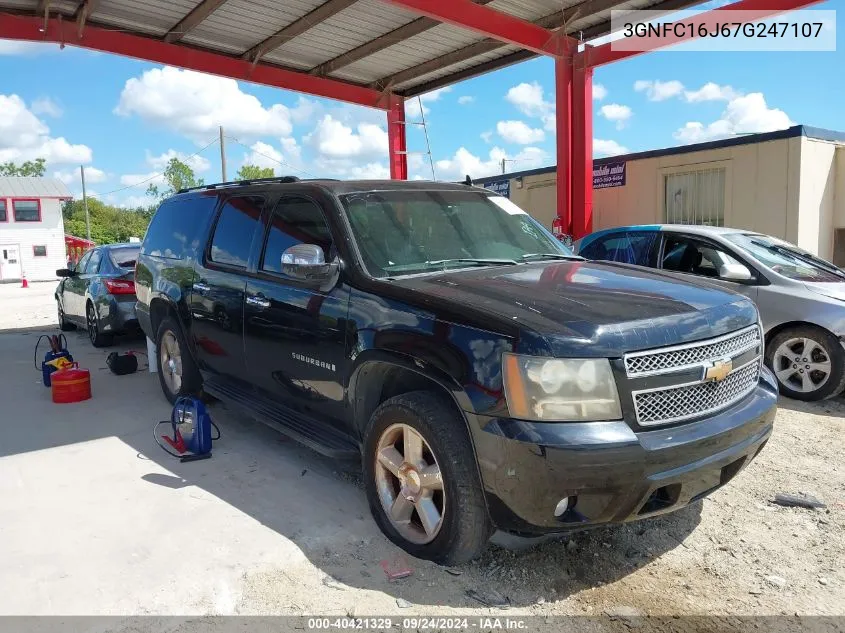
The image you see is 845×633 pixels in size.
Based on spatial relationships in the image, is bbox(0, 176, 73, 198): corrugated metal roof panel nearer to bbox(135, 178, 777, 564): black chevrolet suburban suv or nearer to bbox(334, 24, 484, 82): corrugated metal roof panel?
bbox(334, 24, 484, 82): corrugated metal roof panel

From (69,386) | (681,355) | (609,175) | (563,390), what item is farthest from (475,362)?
(609,175)

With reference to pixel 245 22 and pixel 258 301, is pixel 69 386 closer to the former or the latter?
pixel 258 301

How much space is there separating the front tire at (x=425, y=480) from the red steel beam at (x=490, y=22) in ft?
24.3

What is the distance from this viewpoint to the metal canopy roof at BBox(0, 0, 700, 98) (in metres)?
10.5

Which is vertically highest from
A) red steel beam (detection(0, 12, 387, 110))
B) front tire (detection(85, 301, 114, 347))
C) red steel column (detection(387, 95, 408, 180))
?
red steel beam (detection(0, 12, 387, 110))

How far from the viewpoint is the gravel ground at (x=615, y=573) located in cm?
295

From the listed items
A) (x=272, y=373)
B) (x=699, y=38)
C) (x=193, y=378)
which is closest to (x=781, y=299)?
(x=272, y=373)

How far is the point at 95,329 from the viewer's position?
9719mm

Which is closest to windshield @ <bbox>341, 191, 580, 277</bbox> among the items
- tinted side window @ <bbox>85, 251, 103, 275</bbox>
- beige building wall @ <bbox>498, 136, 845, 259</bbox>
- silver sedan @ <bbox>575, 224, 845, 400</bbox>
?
silver sedan @ <bbox>575, 224, 845, 400</bbox>

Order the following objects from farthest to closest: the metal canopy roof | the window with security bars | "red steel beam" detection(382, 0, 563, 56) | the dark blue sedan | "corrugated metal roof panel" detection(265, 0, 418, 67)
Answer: the window with security bars < "corrugated metal roof panel" detection(265, 0, 418, 67) < the metal canopy roof < "red steel beam" detection(382, 0, 563, 56) < the dark blue sedan

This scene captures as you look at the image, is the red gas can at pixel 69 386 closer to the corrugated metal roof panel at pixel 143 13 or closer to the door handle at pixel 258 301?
the door handle at pixel 258 301

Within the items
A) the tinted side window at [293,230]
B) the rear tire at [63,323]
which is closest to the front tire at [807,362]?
the tinted side window at [293,230]

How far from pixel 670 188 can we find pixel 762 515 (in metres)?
11.0

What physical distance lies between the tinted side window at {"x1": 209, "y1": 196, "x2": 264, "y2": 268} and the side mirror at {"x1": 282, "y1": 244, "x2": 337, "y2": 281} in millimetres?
1043
